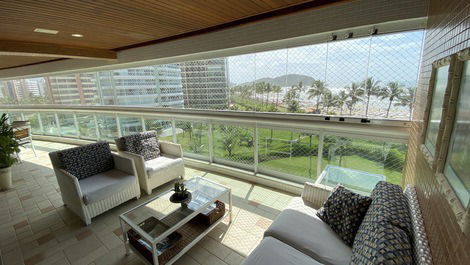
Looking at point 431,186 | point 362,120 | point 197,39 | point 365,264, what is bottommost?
point 365,264

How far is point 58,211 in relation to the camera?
2.78 metres

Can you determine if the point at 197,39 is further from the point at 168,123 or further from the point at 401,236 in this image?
the point at 401,236

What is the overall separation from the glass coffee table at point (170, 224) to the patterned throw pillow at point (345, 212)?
45.8 inches

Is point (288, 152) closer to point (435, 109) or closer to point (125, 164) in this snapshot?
point (435, 109)

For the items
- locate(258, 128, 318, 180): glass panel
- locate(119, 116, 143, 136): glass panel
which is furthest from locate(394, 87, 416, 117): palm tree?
locate(119, 116, 143, 136): glass panel

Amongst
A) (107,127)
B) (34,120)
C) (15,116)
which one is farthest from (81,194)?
(15,116)

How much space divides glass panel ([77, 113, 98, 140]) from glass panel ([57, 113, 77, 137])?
26 cm

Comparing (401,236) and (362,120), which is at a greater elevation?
(362,120)

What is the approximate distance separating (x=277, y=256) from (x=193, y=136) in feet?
10.3

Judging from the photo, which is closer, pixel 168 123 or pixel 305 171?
pixel 305 171

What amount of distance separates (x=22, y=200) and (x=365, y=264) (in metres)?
4.43

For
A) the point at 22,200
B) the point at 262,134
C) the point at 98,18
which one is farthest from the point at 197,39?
the point at 22,200

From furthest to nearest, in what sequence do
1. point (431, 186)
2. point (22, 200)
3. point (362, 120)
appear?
point (22, 200) → point (362, 120) → point (431, 186)

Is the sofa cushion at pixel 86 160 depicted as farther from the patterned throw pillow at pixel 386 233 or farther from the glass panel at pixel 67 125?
the glass panel at pixel 67 125
